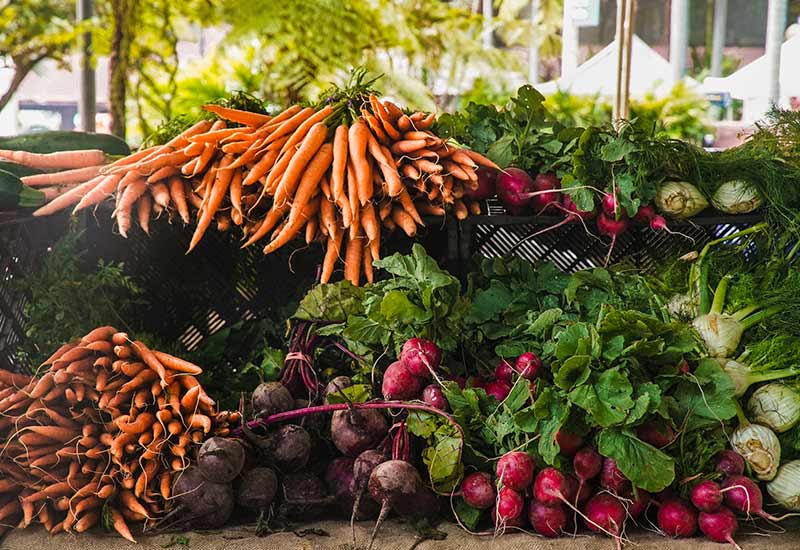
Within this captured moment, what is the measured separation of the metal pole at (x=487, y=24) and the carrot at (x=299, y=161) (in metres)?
6.96

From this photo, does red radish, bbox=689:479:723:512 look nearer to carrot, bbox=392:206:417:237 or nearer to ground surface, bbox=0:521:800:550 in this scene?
ground surface, bbox=0:521:800:550

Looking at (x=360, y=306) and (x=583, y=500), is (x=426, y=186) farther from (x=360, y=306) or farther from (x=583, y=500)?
(x=583, y=500)

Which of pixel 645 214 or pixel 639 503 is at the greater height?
pixel 645 214

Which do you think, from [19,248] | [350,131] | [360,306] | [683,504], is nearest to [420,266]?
[360,306]

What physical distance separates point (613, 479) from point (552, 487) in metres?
0.17

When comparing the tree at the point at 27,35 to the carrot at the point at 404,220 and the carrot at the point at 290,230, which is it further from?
the carrot at the point at 404,220

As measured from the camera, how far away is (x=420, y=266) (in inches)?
86.0

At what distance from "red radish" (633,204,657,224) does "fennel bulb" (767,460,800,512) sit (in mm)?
858

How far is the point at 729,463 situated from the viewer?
6.38 ft

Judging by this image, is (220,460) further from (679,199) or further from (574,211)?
(679,199)

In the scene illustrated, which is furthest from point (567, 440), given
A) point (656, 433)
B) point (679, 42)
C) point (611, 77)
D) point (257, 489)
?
point (679, 42)

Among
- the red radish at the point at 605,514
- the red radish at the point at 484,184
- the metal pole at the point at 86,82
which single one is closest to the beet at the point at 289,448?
the red radish at the point at 605,514

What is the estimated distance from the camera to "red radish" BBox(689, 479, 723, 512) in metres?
1.85

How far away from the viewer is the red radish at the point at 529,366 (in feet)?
6.68
